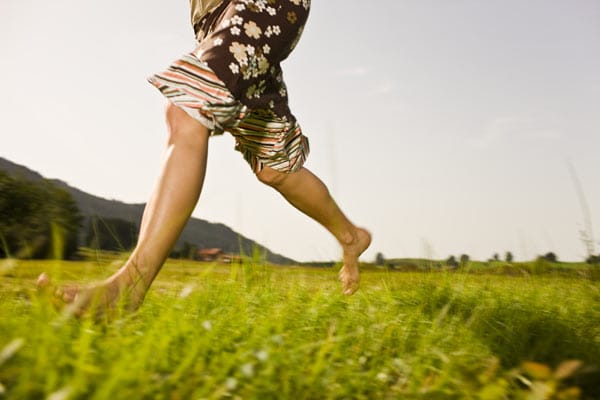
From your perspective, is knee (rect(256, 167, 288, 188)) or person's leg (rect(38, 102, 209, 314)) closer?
person's leg (rect(38, 102, 209, 314))

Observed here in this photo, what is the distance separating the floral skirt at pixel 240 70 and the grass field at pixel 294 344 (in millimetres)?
603

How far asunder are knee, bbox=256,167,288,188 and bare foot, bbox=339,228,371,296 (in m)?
0.55

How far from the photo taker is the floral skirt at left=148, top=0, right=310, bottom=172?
1.78 metres

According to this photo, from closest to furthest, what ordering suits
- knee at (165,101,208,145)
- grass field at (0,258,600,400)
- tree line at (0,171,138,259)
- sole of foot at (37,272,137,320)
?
grass field at (0,258,600,400)
sole of foot at (37,272,137,320)
knee at (165,101,208,145)
tree line at (0,171,138,259)

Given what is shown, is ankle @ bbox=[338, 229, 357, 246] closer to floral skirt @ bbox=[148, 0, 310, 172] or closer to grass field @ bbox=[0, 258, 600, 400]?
grass field @ bbox=[0, 258, 600, 400]

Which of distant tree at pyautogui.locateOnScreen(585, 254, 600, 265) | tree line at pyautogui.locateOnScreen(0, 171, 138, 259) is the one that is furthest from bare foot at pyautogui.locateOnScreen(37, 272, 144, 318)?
tree line at pyautogui.locateOnScreen(0, 171, 138, 259)

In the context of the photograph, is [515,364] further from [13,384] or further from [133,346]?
[13,384]

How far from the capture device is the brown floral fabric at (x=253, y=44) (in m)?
1.82

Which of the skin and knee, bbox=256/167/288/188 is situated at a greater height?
knee, bbox=256/167/288/188

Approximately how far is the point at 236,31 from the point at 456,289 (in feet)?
4.82

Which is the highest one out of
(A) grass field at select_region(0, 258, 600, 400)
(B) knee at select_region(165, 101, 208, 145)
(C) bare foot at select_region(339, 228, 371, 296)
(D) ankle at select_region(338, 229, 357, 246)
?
(B) knee at select_region(165, 101, 208, 145)

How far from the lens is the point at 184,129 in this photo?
1759mm

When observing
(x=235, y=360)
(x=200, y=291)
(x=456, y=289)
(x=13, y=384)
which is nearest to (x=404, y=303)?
(x=456, y=289)

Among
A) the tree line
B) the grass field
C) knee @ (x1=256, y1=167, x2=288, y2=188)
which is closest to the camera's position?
the grass field
